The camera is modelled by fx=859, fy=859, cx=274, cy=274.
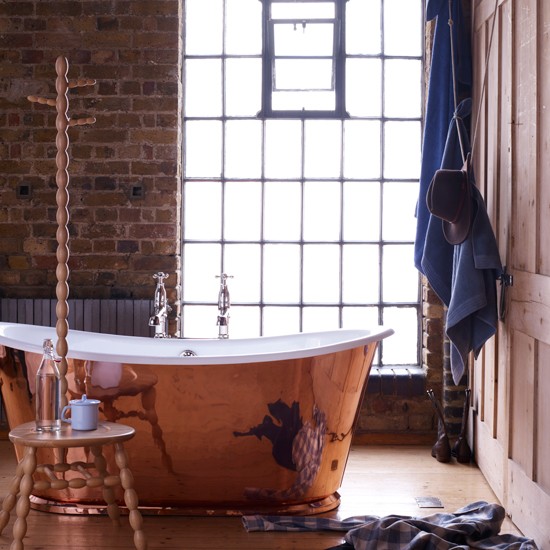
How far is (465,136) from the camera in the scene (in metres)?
3.90

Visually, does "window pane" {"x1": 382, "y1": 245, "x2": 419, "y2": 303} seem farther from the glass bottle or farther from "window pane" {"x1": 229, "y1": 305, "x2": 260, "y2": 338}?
the glass bottle

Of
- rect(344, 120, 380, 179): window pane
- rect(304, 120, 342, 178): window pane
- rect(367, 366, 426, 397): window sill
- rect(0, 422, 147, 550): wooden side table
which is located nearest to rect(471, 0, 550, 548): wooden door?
rect(367, 366, 426, 397): window sill

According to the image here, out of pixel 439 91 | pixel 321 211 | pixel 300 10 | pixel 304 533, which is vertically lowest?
pixel 304 533

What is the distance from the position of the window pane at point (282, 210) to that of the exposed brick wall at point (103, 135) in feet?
1.66

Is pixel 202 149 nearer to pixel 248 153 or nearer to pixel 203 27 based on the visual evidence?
pixel 248 153

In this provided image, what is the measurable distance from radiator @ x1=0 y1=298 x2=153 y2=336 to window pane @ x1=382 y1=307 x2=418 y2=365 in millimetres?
1275

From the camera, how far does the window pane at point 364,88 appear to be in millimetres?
4590

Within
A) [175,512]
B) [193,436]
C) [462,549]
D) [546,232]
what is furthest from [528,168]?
[175,512]

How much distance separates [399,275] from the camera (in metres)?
4.61

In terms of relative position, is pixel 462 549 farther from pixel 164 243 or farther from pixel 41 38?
pixel 41 38

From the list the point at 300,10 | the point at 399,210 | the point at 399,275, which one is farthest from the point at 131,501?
the point at 300,10

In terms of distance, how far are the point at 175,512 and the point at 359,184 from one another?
6.93 feet

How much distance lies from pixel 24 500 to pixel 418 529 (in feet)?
4.22

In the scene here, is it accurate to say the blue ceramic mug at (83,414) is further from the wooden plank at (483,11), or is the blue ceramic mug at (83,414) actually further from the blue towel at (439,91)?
the wooden plank at (483,11)
